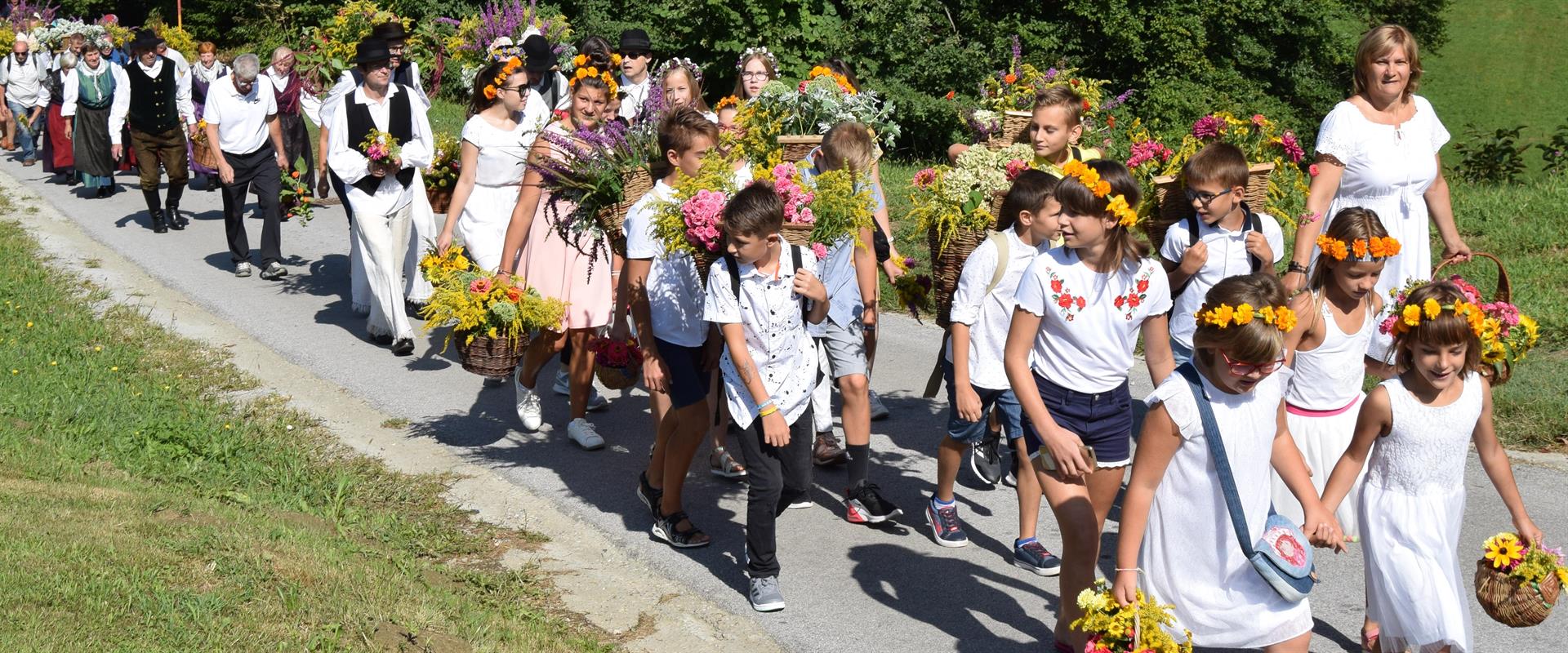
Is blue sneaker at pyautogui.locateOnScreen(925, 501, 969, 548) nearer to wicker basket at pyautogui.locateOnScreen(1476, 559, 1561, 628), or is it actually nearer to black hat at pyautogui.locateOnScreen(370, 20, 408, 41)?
wicker basket at pyautogui.locateOnScreen(1476, 559, 1561, 628)

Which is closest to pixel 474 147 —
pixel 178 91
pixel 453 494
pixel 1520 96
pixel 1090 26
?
pixel 453 494

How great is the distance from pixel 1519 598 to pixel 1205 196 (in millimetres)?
2310

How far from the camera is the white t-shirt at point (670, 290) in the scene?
20.8ft

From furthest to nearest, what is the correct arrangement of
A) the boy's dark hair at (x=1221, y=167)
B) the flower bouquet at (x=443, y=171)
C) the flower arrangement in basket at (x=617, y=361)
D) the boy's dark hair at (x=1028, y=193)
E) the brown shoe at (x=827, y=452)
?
the flower bouquet at (x=443, y=171)
the brown shoe at (x=827, y=452)
the flower arrangement in basket at (x=617, y=361)
the boy's dark hair at (x=1221, y=167)
the boy's dark hair at (x=1028, y=193)

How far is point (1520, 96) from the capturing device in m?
40.5

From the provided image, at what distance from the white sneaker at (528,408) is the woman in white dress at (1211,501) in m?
4.82

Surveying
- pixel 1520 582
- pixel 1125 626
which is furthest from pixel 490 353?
pixel 1520 582

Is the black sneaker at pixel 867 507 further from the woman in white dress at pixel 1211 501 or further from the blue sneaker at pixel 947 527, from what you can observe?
the woman in white dress at pixel 1211 501

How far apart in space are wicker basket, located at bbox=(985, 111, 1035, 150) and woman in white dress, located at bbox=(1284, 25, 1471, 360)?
4.49 feet

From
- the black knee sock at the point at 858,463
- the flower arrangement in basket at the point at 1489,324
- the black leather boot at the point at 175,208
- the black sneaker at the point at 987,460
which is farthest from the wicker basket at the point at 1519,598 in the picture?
the black leather boot at the point at 175,208

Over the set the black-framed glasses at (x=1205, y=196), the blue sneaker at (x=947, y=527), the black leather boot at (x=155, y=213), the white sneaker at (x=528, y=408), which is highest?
the black-framed glasses at (x=1205, y=196)

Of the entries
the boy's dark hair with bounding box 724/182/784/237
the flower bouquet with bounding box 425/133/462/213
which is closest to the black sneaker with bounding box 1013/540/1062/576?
the boy's dark hair with bounding box 724/182/784/237

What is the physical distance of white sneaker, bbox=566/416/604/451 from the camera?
8.05 meters

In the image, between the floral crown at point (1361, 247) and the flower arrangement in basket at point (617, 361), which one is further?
the flower arrangement in basket at point (617, 361)
